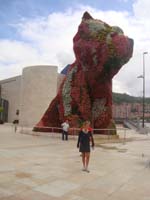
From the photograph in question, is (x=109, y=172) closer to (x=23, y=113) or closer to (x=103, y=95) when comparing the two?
(x=103, y=95)

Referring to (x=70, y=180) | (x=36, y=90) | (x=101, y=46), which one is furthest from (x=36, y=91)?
(x=70, y=180)

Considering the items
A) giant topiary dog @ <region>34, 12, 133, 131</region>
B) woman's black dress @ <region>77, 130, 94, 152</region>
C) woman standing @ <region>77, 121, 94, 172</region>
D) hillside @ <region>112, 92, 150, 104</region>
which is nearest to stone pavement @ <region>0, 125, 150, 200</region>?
woman standing @ <region>77, 121, 94, 172</region>

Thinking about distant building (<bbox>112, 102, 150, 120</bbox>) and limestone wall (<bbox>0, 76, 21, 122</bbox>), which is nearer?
limestone wall (<bbox>0, 76, 21, 122</bbox>)

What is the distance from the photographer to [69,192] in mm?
5789

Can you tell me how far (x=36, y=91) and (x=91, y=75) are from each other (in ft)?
99.0

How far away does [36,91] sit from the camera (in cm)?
4916

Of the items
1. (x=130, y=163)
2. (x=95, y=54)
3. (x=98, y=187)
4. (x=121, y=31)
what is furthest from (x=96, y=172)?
(x=121, y=31)

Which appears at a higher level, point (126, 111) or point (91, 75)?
point (126, 111)

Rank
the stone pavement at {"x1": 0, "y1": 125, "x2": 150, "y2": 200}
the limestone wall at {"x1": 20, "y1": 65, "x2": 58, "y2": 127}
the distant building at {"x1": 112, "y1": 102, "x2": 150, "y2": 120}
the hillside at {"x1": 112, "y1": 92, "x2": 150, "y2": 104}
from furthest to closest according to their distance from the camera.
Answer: the hillside at {"x1": 112, "y1": 92, "x2": 150, "y2": 104}, the distant building at {"x1": 112, "y1": 102, "x2": 150, "y2": 120}, the limestone wall at {"x1": 20, "y1": 65, "x2": 58, "y2": 127}, the stone pavement at {"x1": 0, "y1": 125, "x2": 150, "y2": 200}

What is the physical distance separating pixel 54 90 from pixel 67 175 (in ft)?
141

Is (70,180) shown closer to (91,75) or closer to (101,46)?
(101,46)

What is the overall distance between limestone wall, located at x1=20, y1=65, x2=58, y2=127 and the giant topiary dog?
89.0 feet

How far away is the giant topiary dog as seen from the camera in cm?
1888

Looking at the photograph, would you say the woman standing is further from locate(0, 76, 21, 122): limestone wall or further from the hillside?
the hillside
